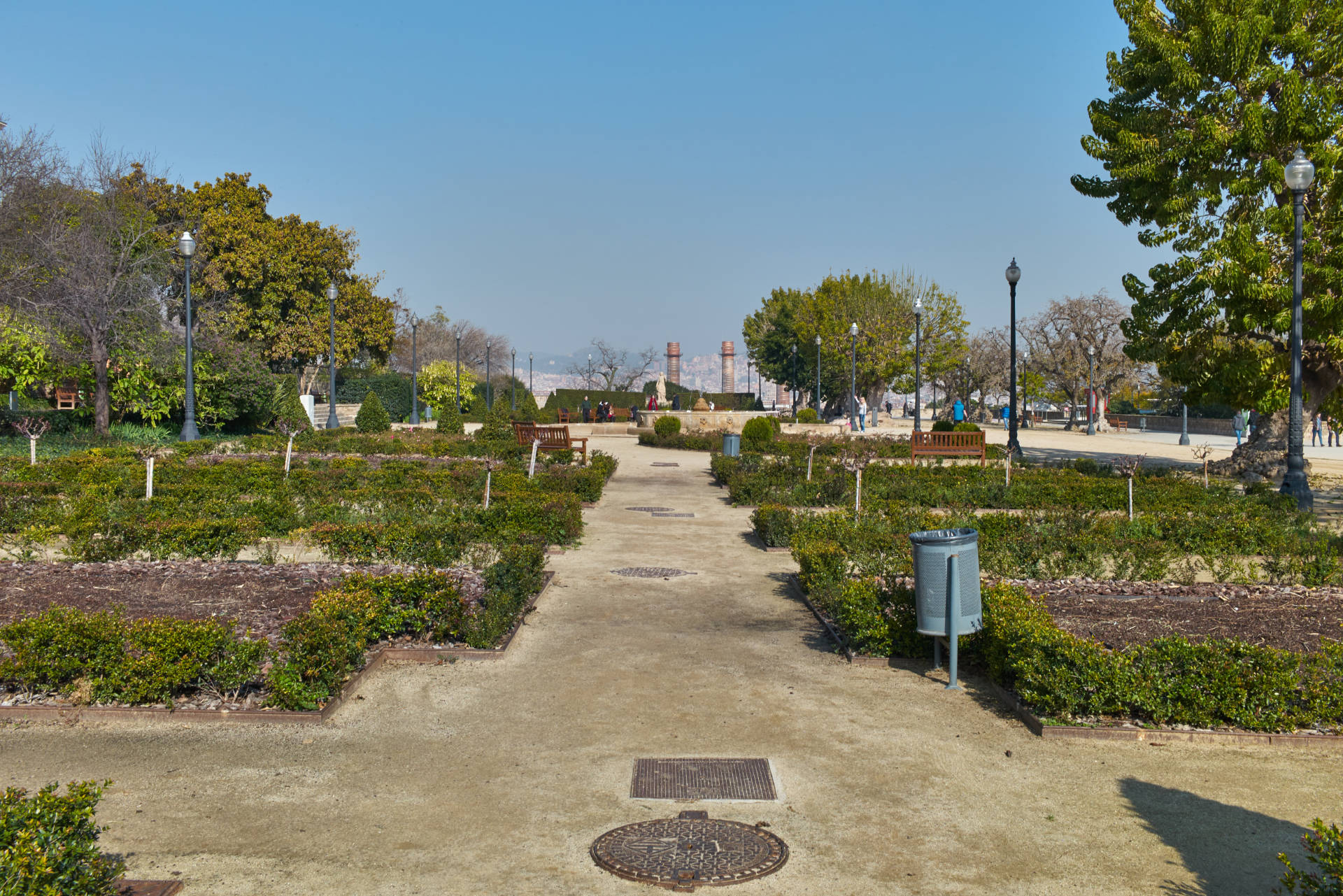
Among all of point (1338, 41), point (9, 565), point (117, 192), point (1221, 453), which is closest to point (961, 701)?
point (9, 565)

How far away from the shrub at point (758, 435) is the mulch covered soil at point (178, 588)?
17.9 m

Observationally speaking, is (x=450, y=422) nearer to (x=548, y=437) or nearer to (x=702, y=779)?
(x=548, y=437)

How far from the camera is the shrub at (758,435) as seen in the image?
26.6 metres

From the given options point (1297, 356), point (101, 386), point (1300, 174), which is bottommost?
point (101, 386)

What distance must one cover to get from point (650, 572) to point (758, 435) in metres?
17.1

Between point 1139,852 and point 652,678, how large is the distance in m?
3.30

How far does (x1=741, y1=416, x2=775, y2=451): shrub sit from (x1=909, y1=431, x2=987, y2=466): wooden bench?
4655mm

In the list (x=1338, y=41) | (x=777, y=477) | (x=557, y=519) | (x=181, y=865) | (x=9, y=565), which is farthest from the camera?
(x=1338, y=41)

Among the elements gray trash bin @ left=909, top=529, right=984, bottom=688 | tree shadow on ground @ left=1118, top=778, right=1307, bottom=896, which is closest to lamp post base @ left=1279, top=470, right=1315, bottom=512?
gray trash bin @ left=909, top=529, right=984, bottom=688

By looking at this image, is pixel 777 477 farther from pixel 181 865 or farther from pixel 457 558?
pixel 181 865

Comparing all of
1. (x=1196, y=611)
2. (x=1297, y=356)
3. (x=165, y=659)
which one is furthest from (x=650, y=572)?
(x=1297, y=356)

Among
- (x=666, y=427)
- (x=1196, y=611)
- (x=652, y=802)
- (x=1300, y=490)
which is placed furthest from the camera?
(x=666, y=427)

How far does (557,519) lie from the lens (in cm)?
1176

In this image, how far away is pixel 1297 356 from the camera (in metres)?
13.5
